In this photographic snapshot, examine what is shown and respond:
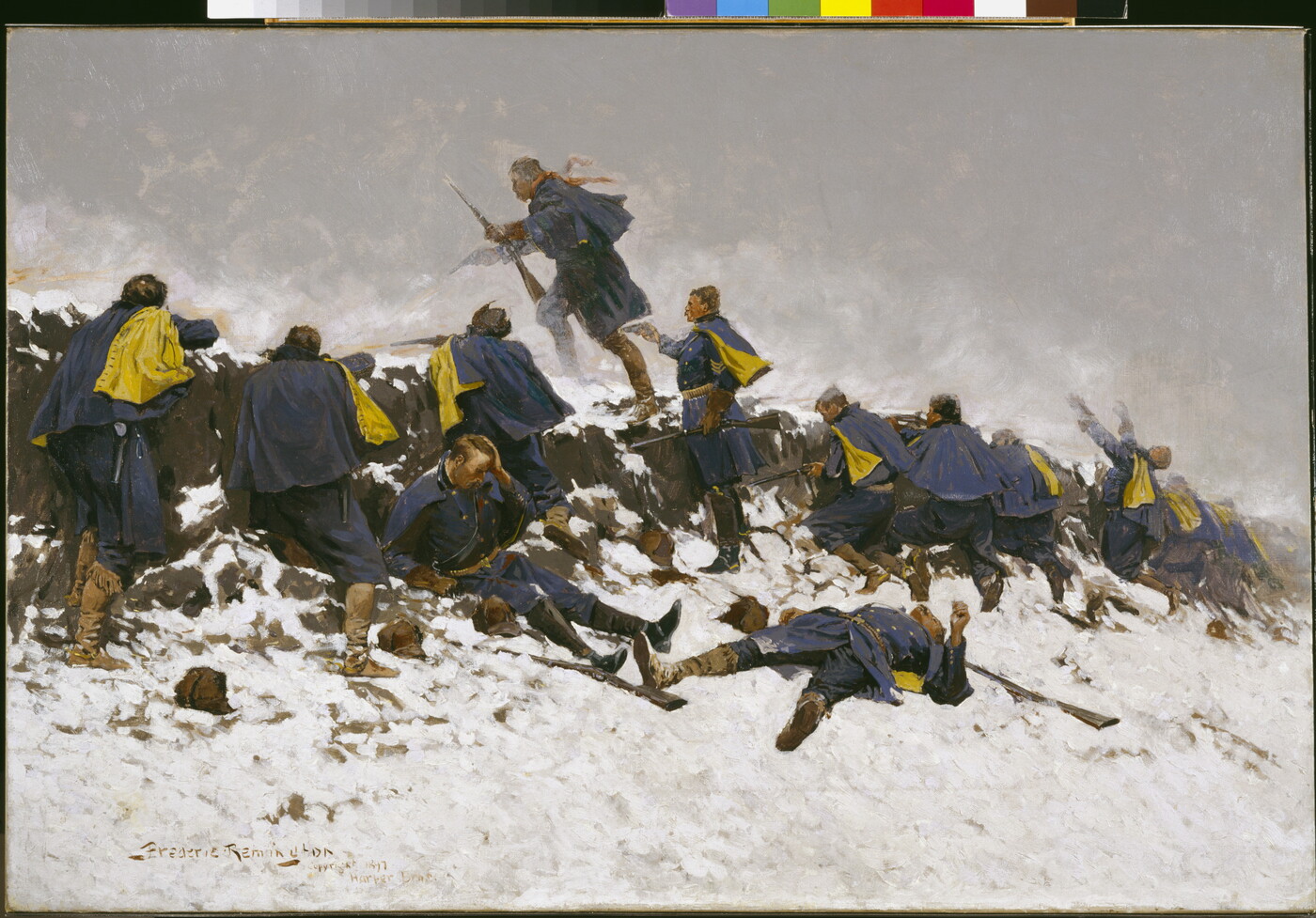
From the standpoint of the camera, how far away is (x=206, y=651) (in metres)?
4.36

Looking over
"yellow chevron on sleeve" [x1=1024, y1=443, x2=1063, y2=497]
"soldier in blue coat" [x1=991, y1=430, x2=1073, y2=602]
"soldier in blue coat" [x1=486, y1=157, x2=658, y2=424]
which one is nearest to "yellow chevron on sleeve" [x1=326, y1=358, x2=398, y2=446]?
"soldier in blue coat" [x1=486, y1=157, x2=658, y2=424]

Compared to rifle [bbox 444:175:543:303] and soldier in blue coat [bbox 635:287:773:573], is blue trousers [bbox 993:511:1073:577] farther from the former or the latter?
rifle [bbox 444:175:543:303]

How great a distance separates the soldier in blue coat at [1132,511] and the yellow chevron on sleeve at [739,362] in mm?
1399

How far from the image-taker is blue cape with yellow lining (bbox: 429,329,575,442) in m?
4.47

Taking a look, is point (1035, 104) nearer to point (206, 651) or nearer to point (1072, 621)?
point (1072, 621)

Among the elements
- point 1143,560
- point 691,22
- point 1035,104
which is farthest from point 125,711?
point 1035,104

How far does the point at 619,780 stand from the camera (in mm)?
4391

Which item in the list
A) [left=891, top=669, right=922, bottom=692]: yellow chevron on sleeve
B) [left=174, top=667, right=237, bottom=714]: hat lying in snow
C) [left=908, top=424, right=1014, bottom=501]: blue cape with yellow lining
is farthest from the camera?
[left=908, top=424, right=1014, bottom=501]: blue cape with yellow lining

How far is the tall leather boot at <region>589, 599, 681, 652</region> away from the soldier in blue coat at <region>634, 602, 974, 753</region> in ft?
0.16

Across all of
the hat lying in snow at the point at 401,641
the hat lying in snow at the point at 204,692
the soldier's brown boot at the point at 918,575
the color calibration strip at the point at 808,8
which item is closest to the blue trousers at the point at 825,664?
the soldier's brown boot at the point at 918,575

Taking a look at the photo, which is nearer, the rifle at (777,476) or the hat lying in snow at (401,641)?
the hat lying in snow at (401,641)

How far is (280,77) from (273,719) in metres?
2.66

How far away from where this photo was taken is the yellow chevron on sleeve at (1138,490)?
4559 mm

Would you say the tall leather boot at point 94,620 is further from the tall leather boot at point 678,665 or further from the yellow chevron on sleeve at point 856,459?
the yellow chevron on sleeve at point 856,459
